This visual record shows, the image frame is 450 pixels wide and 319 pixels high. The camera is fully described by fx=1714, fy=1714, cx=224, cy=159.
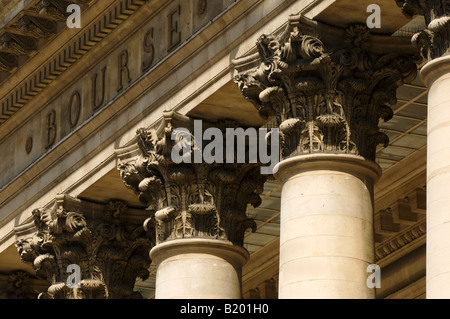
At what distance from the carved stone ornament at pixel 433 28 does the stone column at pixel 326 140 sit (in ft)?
8.77

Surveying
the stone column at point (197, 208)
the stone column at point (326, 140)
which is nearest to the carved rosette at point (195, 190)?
the stone column at point (197, 208)

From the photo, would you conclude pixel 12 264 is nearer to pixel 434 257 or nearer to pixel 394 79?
pixel 394 79

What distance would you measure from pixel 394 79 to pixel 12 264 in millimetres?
16808

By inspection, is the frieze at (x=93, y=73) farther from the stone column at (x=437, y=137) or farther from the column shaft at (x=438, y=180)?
the column shaft at (x=438, y=180)

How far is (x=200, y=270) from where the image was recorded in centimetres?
3553

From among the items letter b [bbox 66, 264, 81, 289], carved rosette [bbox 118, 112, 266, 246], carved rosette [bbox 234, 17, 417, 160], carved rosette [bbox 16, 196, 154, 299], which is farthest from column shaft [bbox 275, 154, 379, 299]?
letter b [bbox 66, 264, 81, 289]

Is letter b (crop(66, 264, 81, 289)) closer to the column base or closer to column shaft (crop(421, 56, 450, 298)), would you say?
the column base

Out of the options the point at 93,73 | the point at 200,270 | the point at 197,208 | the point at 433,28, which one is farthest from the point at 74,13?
the point at 433,28

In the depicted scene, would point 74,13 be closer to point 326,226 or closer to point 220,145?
point 220,145

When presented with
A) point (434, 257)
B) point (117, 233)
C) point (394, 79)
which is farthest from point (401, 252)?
point (434, 257)

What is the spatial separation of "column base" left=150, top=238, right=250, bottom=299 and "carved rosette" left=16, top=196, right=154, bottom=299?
4.44m

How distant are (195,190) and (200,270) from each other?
5.67 feet

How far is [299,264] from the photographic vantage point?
3111 cm

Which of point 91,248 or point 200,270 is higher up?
point 91,248
